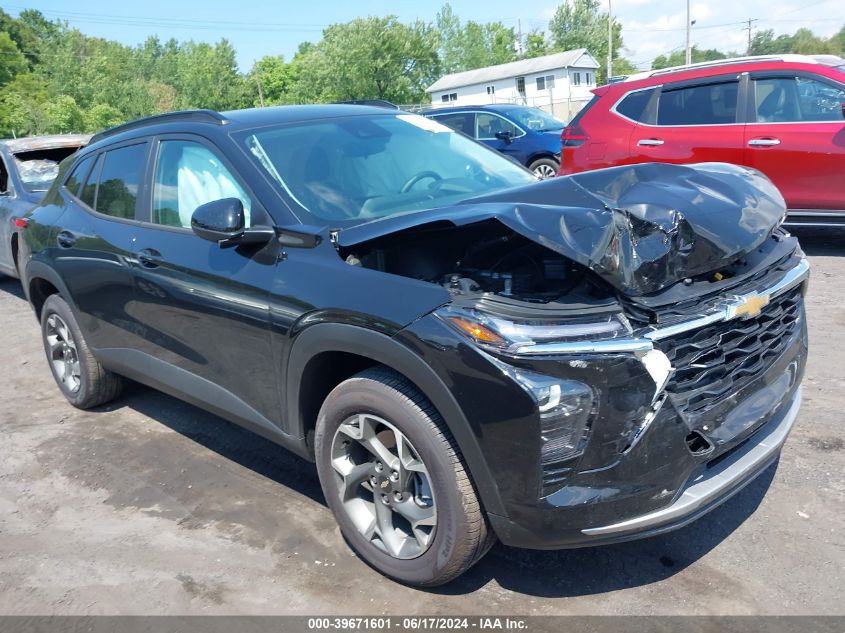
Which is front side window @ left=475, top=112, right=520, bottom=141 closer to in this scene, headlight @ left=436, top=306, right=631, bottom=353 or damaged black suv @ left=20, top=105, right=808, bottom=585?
damaged black suv @ left=20, top=105, right=808, bottom=585

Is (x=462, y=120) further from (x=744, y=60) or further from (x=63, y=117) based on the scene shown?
(x=63, y=117)

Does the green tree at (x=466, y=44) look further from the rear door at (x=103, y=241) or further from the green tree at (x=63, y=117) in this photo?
the rear door at (x=103, y=241)

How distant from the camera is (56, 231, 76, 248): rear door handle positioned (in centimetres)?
471

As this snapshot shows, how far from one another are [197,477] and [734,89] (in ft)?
21.1

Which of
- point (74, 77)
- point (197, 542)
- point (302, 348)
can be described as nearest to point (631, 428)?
point (302, 348)

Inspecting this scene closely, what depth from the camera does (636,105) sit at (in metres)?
8.20

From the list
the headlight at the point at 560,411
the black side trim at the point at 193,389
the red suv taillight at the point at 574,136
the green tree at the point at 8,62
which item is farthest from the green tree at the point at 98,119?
the headlight at the point at 560,411

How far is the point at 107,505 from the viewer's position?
12.7 ft

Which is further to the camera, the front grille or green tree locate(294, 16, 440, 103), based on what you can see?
green tree locate(294, 16, 440, 103)

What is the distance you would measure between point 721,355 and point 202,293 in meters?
2.31

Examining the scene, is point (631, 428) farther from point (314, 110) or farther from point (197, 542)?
point (314, 110)

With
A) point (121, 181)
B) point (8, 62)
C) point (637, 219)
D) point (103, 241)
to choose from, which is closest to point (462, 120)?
point (121, 181)

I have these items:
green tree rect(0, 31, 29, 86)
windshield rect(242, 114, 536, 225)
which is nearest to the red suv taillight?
windshield rect(242, 114, 536, 225)

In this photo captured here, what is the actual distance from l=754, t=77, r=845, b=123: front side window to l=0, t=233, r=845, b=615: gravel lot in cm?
342
